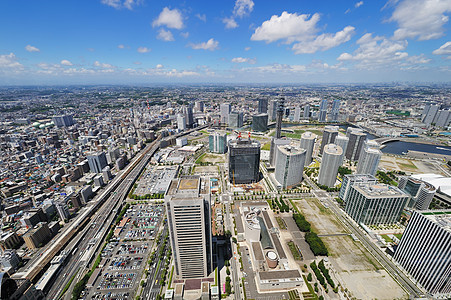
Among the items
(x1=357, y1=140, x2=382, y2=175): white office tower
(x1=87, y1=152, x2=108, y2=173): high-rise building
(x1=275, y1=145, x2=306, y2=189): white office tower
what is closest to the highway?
(x1=275, y1=145, x2=306, y2=189): white office tower

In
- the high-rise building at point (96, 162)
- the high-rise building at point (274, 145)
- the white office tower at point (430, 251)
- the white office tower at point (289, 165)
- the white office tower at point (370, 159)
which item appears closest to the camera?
the white office tower at point (430, 251)

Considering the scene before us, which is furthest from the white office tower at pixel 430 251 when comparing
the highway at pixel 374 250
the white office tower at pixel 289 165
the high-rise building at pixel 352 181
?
the white office tower at pixel 289 165

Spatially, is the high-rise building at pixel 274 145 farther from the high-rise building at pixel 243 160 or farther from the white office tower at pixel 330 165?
the white office tower at pixel 330 165

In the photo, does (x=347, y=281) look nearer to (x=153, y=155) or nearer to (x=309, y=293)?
(x=309, y=293)

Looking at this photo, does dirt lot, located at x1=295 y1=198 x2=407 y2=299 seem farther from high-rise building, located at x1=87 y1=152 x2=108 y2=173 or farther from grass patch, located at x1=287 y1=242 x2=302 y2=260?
high-rise building, located at x1=87 y1=152 x2=108 y2=173

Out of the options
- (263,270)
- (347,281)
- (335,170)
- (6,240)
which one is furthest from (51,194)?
(335,170)

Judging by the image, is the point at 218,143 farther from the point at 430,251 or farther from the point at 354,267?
the point at 430,251
